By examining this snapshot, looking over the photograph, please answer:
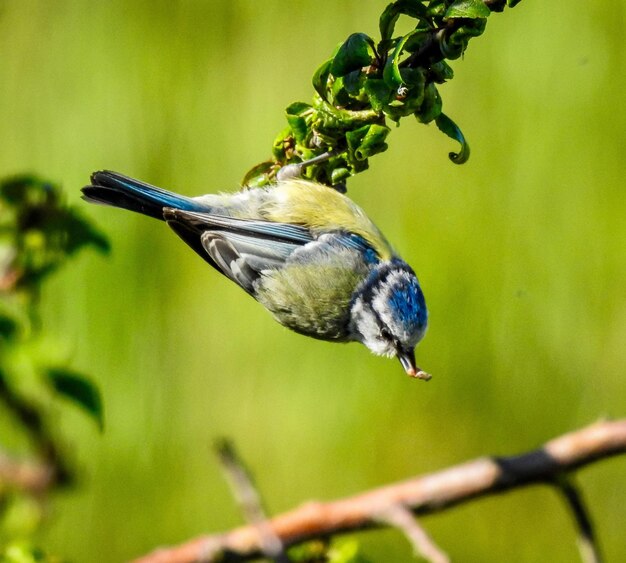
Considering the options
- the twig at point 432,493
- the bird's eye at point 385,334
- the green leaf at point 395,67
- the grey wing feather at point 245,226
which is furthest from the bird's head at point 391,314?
the green leaf at point 395,67

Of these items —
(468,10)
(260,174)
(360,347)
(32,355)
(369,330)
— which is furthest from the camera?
(360,347)

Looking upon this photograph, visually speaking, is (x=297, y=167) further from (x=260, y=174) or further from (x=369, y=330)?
(x=369, y=330)

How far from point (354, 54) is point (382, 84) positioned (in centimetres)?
4

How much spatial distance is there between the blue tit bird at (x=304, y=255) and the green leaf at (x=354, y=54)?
559 millimetres

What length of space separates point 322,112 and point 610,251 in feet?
4.49

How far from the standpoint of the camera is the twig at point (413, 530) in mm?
1169

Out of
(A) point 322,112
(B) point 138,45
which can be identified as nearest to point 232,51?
(B) point 138,45

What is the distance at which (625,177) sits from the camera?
2332mm

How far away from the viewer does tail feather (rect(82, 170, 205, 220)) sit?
1.59 meters

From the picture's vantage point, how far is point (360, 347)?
2350 mm

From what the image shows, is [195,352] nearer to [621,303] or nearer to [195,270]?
[195,270]

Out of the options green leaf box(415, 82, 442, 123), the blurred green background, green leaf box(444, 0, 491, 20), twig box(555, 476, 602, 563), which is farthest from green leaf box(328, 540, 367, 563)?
the blurred green background

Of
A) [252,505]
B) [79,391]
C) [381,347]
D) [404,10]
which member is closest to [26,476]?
[79,391]

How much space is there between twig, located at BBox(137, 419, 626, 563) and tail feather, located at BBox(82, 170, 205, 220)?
0.57m
